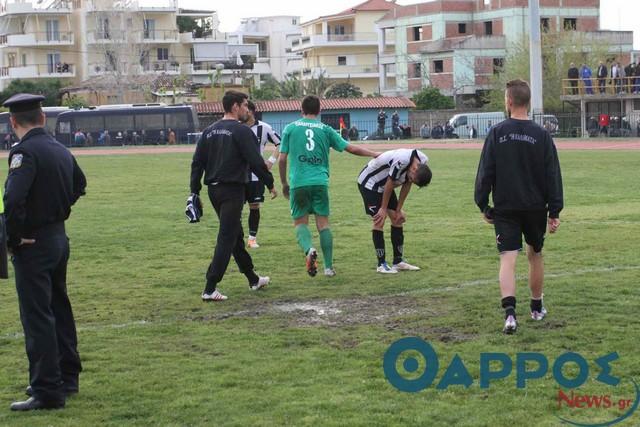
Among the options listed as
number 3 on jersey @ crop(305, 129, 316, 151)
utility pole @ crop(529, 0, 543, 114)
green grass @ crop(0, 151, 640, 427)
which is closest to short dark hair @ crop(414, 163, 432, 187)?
green grass @ crop(0, 151, 640, 427)

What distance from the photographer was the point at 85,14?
9075 centimetres

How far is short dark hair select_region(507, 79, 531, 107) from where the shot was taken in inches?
322

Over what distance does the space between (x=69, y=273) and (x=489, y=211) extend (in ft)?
18.5

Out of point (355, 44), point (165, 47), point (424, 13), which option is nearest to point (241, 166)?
point (424, 13)

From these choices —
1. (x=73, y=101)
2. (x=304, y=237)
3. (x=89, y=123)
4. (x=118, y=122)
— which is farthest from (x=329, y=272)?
(x=73, y=101)

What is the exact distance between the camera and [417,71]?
88.6 meters

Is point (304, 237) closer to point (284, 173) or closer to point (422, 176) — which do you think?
point (284, 173)

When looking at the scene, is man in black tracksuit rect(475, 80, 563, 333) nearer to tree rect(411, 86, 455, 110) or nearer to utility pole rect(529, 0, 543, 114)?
utility pole rect(529, 0, 543, 114)

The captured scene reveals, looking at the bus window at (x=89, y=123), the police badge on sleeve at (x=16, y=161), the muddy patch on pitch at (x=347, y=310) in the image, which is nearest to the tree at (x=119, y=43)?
the bus window at (x=89, y=123)

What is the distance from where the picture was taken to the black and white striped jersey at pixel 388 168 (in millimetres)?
10875

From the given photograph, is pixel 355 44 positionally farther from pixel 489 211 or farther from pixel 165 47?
pixel 489 211

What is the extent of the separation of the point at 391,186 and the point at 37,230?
5.08m

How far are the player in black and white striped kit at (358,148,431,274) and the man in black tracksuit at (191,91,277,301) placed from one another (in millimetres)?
1490

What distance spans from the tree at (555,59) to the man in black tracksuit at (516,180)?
2315 inches
